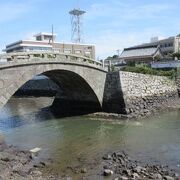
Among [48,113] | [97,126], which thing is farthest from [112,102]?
[48,113]

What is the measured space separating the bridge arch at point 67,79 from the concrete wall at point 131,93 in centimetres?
102

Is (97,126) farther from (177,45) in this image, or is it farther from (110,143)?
(177,45)

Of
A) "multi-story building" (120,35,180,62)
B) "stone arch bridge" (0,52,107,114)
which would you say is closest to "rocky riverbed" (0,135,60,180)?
"stone arch bridge" (0,52,107,114)

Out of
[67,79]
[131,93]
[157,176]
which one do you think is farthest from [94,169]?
[67,79]

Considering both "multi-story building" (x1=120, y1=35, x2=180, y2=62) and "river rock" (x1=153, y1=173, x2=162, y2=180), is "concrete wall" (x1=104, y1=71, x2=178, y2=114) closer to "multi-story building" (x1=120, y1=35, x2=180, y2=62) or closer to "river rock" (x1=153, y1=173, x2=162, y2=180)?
"river rock" (x1=153, y1=173, x2=162, y2=180)

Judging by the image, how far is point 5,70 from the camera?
21.5 meters

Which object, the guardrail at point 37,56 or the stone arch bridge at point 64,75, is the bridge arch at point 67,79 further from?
the guardrail at point 37,56

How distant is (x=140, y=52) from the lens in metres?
63.9

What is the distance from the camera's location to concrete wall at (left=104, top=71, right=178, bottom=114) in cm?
2922

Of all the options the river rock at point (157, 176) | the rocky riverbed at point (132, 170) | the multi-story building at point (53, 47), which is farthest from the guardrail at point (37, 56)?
the multi-story building at point (53, 47)

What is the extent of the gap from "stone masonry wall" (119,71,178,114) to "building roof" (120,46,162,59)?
26.5 meters

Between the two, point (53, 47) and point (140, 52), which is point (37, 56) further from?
point (53, 47)

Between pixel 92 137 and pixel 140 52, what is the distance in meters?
A: 44.2

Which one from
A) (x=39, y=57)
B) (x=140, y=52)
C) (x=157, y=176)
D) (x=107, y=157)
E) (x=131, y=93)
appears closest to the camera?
(x=157, y=176)
